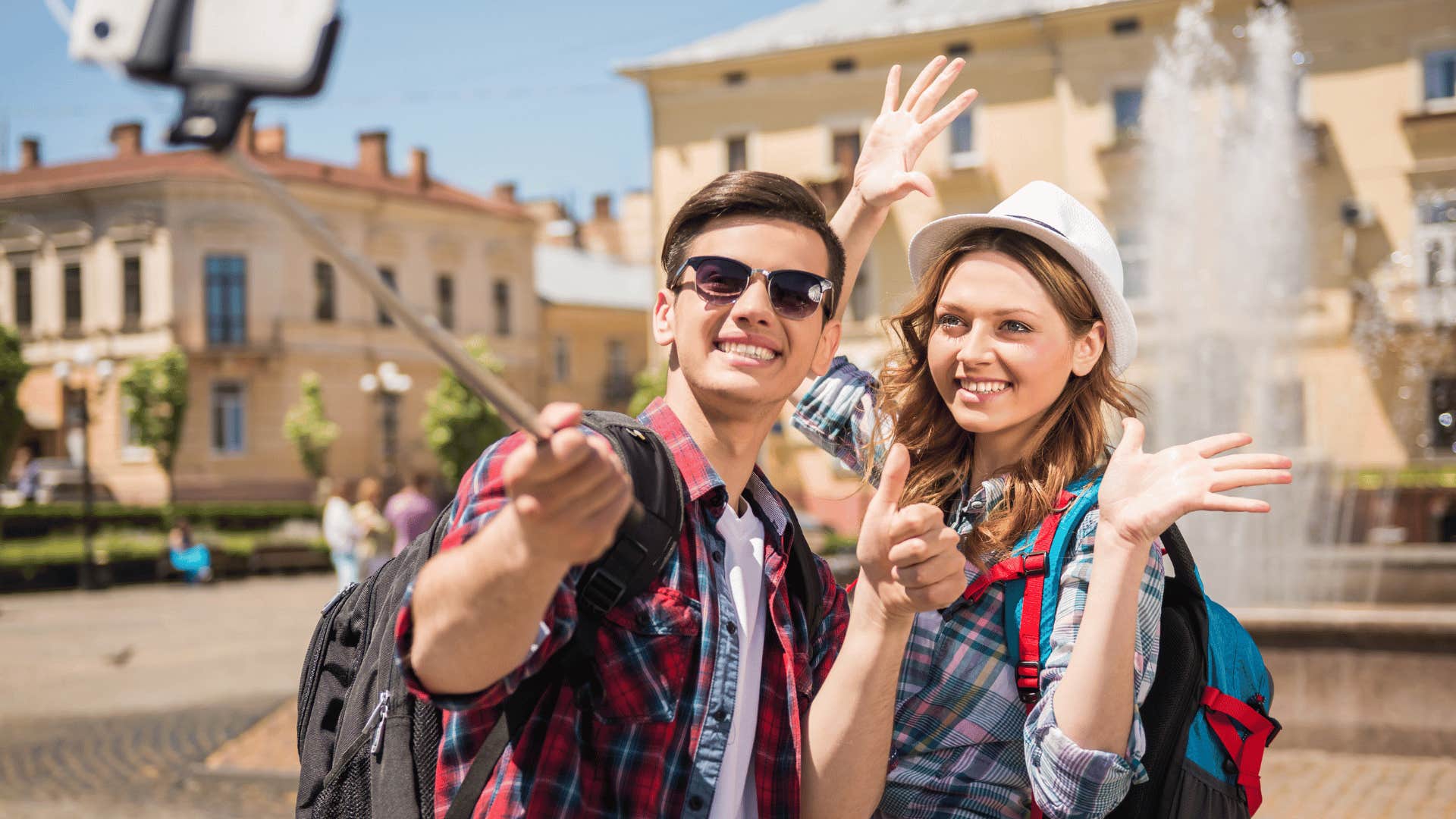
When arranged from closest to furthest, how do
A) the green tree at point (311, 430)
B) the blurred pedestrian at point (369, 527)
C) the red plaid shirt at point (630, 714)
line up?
the red plaid shirt at point (630, 714) → the blurred pedestrian at point (369, 527) → the green tree at point (311, 430)

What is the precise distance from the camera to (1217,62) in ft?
86.9

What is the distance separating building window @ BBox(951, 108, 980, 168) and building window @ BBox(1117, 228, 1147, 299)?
4.40 m

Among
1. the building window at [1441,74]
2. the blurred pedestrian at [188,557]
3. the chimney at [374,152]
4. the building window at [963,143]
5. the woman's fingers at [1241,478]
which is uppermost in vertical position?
the chimney at [374,152]

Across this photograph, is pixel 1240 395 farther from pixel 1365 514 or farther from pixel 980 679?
pixel 980 679

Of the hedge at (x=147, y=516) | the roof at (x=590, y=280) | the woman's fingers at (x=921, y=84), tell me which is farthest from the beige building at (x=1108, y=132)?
the woman's fingers at (x=921, y=84)

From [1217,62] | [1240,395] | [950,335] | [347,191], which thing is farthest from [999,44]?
[950,335]

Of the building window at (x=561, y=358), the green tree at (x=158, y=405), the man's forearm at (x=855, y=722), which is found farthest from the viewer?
the building window at (x=561, y=358)

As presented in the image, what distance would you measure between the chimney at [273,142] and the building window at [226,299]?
15.1ft

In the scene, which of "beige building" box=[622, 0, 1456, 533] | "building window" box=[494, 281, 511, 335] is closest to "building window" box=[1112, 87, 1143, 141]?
"beige building" box=[622, 0, 1456, 533]

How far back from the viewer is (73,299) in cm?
4194

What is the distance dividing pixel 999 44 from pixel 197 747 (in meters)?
27.0

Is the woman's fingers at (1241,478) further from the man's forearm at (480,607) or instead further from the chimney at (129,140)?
the chimney at (129,140)

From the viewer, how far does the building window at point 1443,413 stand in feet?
87.5

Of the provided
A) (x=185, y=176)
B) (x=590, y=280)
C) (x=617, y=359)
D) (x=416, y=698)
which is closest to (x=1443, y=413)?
(x=416, y=698)
